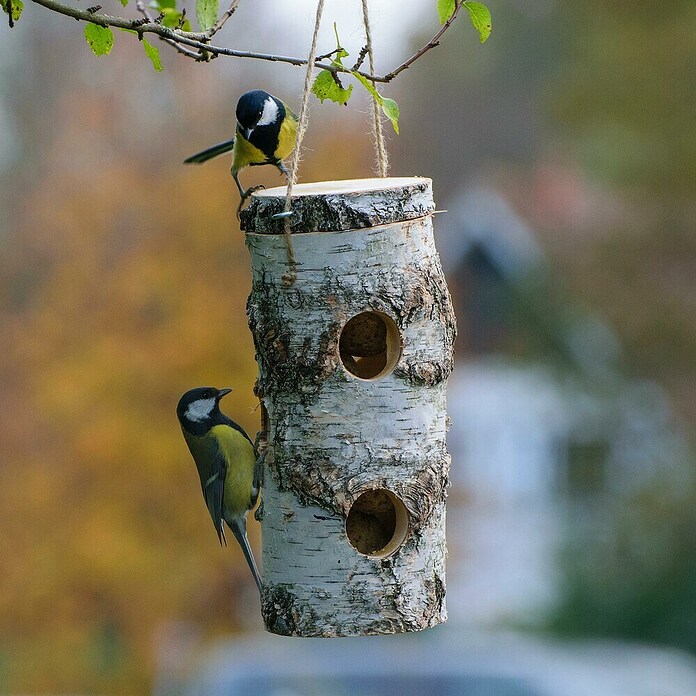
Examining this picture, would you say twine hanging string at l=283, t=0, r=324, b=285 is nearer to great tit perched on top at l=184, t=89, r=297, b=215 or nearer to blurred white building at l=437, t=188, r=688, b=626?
great tit perched on top at l=184, t=89, r=297, b=215

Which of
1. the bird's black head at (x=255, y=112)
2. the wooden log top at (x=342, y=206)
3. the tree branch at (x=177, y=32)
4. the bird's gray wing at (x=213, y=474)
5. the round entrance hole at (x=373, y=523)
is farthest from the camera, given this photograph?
the bird's gray wing at (x=213, y=474)

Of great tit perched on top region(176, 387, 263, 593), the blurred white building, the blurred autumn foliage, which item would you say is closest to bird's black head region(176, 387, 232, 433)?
great tit perched on top region(176, 387, 263, 593)

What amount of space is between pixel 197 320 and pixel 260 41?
2.50 meters

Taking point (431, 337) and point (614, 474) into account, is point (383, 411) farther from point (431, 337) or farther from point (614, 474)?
point (614, 474)

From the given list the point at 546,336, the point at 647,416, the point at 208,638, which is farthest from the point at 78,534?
the point at 546,336

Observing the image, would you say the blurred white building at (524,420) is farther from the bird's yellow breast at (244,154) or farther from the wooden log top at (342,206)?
the wooden log top at (342,206)

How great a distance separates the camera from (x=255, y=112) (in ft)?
12.2

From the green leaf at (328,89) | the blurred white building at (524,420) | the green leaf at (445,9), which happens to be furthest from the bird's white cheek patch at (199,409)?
the blurred white building at (524,420)

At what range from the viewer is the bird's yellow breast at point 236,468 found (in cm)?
380

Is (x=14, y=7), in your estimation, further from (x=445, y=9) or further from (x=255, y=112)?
(x=445, y=9)

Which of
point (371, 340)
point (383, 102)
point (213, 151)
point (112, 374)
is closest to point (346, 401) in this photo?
point (371, 340)

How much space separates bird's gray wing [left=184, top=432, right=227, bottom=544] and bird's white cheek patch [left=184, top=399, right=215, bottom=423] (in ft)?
0.23

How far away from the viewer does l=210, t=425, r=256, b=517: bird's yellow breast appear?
12.5 ft

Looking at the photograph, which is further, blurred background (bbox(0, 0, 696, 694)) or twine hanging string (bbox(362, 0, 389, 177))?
blurred background (bbox(0, 0, 696, 694))
